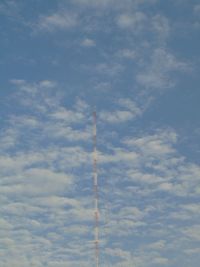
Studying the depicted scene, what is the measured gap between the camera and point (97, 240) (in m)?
174

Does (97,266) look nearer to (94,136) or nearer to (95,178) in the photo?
(95,178)

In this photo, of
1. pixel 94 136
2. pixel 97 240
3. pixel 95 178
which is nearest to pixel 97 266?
pixel 97 240

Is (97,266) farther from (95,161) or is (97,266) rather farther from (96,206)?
(95,161)

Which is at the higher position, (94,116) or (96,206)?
(94,116)

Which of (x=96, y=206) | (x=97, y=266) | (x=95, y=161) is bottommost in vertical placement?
(x=97, y=266)

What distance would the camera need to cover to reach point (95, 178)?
555ft

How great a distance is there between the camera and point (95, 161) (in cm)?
16925

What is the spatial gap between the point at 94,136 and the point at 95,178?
658 inches

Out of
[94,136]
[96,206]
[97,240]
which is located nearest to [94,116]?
[94,136]

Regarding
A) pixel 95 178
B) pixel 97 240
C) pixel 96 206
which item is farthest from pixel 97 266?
pixel 95 178

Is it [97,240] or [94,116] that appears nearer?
[94,116]

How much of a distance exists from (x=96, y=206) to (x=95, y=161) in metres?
17.5

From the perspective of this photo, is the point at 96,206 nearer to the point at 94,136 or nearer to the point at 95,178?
the point at 95,178

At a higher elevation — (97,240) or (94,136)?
(94,136)
